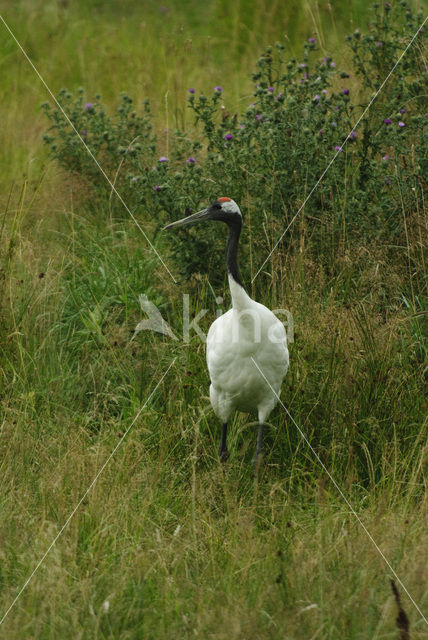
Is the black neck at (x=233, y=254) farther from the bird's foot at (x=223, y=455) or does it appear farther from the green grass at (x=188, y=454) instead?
the bird's foot at (x=223, y=455)

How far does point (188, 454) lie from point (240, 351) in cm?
58

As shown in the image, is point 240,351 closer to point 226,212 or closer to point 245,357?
point 245,357

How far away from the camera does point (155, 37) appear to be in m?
10.4

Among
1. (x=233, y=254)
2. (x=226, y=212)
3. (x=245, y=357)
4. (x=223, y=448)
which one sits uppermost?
(x=226, y=212)

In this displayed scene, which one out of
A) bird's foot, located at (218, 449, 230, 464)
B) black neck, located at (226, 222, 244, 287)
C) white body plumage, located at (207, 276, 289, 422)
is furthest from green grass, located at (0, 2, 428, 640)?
black neck, located at (226, 222, 244, 287)

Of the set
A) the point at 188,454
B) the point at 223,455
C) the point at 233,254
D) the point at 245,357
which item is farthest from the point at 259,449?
the point at 233,254

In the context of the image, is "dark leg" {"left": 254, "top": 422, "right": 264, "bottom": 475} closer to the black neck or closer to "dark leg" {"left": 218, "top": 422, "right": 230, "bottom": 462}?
"dark leg" {"left": 218, "top": 422, "right": 230, "bottom": 462}

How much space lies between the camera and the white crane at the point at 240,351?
13.4 ft

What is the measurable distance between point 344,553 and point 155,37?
8537 mm

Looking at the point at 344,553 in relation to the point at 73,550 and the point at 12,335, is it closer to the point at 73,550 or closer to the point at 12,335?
the point at 73,550

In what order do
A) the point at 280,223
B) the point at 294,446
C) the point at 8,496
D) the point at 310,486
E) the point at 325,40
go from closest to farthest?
the point at 8,496
the point at 310,486
the point at 294,446
the point at 280,223
the point at 325,40

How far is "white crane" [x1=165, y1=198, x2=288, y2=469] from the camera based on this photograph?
4.09 metres

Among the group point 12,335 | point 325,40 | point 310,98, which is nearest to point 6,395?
point 12,335

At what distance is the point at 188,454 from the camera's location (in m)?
4.26
